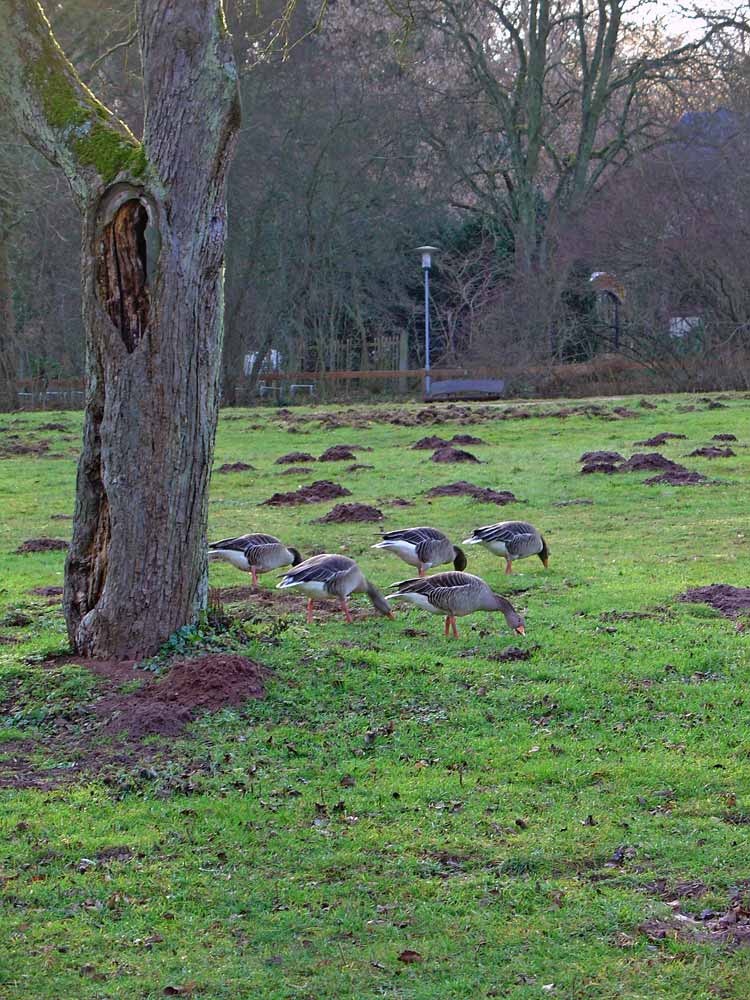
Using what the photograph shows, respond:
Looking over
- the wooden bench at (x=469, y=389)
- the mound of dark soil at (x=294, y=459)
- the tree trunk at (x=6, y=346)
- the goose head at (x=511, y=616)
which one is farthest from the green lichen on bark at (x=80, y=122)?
the wooden bench at (x=469, y=389)

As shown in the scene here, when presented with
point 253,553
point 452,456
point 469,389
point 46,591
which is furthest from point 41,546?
point 469,389

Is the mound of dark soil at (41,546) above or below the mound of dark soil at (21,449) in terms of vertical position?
below

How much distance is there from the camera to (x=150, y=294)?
8742 mm

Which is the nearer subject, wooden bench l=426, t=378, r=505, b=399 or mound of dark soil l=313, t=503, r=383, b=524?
mound of dark soil l=313, t=503, r=383, b=524

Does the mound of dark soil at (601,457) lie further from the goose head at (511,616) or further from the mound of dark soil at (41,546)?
the goose head at (511,616)

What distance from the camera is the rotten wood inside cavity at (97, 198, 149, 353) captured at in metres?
8.79

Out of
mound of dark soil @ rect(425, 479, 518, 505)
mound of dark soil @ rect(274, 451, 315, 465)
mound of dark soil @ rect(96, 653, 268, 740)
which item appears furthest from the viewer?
mound of dark soil @ rect(274, 451, 315, 465)

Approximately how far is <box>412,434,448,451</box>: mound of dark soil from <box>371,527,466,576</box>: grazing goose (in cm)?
1271

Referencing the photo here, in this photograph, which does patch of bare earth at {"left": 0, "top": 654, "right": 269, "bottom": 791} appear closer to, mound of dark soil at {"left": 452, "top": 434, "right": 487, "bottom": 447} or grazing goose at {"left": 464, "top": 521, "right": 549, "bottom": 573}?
grazing goose at {"left": 464, "top": 521, "right": 549, "bottom": 573}

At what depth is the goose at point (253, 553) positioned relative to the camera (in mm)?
11906

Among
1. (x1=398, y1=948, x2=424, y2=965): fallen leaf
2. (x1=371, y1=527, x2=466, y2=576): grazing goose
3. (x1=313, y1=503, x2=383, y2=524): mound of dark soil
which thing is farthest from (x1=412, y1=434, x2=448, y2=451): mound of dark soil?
(x1=398, y1=948, x2=424, y2=965): fallen leaf

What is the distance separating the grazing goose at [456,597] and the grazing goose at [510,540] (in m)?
2.25

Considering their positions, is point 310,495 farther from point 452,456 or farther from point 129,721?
point 129,721

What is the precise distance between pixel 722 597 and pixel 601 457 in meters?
10.2
